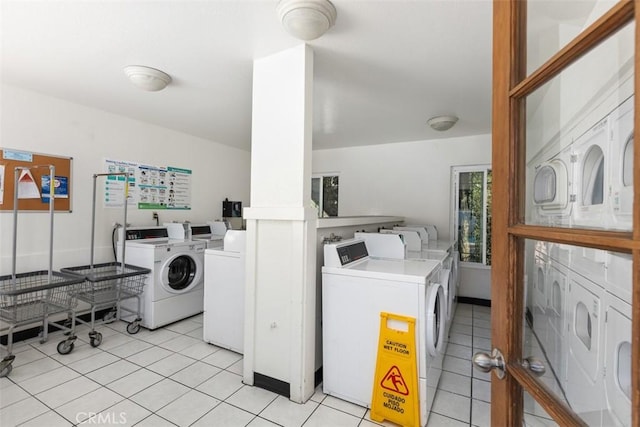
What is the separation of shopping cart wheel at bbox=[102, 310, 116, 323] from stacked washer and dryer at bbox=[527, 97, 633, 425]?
12.7 feet

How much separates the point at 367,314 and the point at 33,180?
10.9ft

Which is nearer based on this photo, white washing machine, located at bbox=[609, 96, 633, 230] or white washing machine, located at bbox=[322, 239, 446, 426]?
white washing machine, located at bbox=[609, 96, 633, 230]

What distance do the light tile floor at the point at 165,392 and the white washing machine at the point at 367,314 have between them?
155 mm

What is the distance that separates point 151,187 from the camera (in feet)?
12.6

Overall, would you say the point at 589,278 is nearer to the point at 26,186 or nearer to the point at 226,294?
the point at 226,294

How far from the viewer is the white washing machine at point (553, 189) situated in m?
0.68

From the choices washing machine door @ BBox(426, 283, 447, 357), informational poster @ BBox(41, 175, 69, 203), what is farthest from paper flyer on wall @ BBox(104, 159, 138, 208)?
washing machine door @ BBox(426, 283, 447, 357)

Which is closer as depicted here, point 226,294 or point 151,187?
point 226,294

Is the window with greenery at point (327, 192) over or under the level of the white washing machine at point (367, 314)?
over

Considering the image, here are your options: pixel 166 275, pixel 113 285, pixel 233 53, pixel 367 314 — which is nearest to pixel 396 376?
pixel 367 314

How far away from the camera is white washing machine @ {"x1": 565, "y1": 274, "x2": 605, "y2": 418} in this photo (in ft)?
1.97

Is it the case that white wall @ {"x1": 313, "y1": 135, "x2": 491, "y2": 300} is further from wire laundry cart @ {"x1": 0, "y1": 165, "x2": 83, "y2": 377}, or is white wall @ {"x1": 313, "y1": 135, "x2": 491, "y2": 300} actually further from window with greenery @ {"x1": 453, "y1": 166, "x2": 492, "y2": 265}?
wire laundry cart @ {"x1": 0, "y1": 165, "x2": 83, "y2": 377}

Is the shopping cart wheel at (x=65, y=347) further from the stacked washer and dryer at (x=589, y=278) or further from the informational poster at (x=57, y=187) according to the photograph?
the stacked washer and dryer at (x=589, y=278)

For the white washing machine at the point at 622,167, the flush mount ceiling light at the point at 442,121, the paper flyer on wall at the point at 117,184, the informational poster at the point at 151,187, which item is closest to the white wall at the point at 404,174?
the flush mount ceiling light at the point at 442,121
